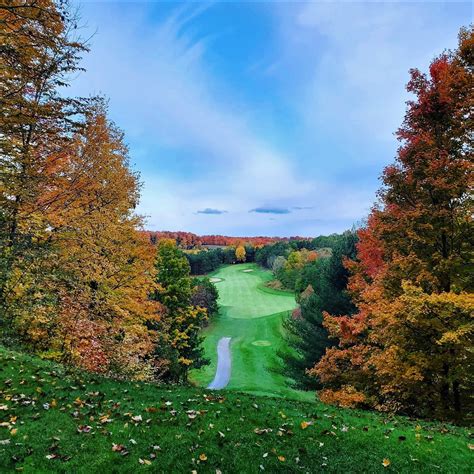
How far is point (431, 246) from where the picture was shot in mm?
12523

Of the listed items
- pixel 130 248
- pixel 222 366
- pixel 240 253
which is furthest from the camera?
pixel 240 253

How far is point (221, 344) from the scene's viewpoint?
47.7 m

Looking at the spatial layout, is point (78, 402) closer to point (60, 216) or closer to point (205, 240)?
point (60, 216)

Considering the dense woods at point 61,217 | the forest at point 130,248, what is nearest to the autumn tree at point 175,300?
the dense woods at point 61,217

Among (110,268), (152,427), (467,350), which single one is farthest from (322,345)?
(152,427)

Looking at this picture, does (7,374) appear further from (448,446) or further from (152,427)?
(448,446)

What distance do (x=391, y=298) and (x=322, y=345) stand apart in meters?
11.5

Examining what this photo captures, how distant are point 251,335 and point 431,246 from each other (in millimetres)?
39852

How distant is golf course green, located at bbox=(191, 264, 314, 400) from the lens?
1296 inches

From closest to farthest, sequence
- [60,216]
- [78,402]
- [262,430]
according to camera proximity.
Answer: [262,430]
[78,402]
[60,216]

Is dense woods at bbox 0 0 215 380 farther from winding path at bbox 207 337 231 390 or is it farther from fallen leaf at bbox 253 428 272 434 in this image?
winding path at bbox 207 337 231 390

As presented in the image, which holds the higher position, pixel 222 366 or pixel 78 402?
pixel 78 402

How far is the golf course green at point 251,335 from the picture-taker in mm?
32906

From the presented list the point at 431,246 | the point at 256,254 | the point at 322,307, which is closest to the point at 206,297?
the point at 322,307
